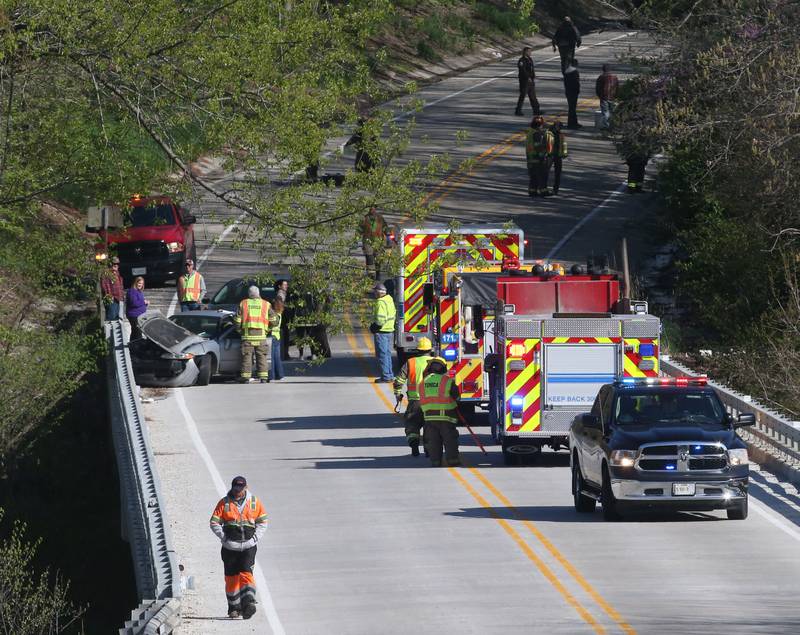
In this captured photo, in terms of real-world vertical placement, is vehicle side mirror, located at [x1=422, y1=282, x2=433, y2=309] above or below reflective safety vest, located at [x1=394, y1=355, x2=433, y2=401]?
above

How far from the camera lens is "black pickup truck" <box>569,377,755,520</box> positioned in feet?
60.3

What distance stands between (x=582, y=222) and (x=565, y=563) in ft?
96.9

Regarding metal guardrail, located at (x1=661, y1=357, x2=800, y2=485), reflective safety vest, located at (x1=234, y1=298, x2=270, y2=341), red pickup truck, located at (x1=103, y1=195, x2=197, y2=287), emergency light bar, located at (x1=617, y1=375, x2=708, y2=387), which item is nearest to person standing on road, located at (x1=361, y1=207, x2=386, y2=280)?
metal guardrail, located at (x1=661, y1=357, x2=800, y2=485)

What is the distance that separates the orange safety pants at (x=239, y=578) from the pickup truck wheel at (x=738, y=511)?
6367mm

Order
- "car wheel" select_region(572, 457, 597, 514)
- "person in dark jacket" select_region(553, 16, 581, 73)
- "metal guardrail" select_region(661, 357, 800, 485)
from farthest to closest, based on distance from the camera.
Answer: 1. "person in dark jacket" select_region(553, 16, 581, 73)
2. "metal guardrail" select_region(661, 357, 800, 485)
3. "car wheel" select_region(572, 457, 597, 514)

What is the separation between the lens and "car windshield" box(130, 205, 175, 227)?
128 feet

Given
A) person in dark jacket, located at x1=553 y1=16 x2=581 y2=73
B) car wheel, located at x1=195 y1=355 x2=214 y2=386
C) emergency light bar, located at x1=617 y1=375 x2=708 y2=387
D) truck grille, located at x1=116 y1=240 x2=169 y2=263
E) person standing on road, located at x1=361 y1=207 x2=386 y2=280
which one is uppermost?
person in dark jacket, located at x1=553 y1=16 x2=581 y2=73

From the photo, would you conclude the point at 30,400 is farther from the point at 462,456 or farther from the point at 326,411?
the point at 462,456

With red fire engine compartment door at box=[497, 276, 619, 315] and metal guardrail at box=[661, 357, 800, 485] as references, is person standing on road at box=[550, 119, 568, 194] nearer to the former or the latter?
red fire engine compartment door at box=[497, 276, 619, 315]

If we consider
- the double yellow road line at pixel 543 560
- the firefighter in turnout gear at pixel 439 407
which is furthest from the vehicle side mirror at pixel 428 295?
the double yellow road line at pixel 543 560

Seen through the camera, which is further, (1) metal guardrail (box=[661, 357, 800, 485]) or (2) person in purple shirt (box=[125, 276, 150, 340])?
(2) person in purple shirt (box=[125, 276, 150, 340])

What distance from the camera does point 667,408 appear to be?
63.8 feet

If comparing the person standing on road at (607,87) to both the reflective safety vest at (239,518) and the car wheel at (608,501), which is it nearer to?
the car wheel at (608,501)

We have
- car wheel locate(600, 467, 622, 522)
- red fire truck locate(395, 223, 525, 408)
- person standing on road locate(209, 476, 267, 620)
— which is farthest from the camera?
red fire truck locate(395, 223, 525, 408)
